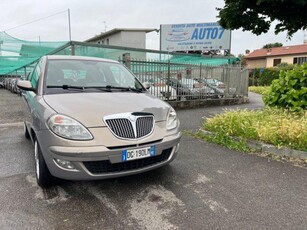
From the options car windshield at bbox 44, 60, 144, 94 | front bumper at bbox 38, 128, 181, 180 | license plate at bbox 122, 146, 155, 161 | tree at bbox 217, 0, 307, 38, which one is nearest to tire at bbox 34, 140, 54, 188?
front bumper at bbox 38, 128, 181, 180

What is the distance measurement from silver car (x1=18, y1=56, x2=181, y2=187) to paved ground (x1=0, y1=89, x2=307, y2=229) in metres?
0.34

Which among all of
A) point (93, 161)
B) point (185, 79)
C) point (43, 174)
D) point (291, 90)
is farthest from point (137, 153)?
point (185, 79)

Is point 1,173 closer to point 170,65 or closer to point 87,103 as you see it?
point 87,103

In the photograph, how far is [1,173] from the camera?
3.72m

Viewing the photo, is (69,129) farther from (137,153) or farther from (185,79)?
(185,79)

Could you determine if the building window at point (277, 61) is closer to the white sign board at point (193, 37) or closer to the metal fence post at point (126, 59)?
the white sign board at point (193, 37)

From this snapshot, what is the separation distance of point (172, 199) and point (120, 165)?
733mm

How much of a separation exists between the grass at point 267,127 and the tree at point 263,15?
2.65 meters

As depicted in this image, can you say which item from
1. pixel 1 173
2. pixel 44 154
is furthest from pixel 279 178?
pixel 1 173

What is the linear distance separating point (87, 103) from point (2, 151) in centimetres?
274

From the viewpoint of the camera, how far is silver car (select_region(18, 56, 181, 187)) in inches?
106

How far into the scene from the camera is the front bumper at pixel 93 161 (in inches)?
104

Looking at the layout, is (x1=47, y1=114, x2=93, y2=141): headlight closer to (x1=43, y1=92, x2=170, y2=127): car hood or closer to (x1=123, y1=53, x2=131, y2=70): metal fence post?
(x1=43, y1=92, x2=170, y2=127): car hood

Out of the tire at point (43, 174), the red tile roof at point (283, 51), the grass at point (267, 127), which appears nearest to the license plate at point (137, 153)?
the tire at point (43, 174)
